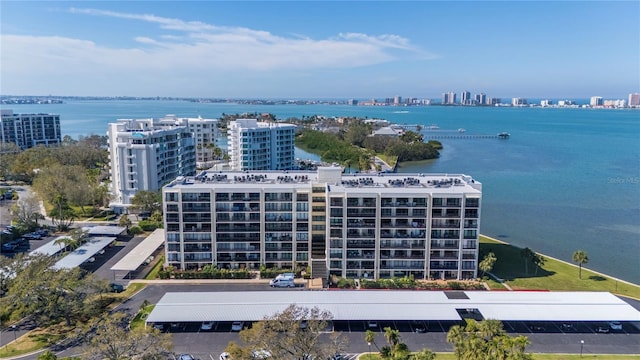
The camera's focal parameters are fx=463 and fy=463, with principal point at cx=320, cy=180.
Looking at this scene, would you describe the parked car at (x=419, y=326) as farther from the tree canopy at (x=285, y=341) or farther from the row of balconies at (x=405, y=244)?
the tree canopy at (x=285, y=341)

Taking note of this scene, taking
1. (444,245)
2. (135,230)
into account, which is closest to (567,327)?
(444,245)

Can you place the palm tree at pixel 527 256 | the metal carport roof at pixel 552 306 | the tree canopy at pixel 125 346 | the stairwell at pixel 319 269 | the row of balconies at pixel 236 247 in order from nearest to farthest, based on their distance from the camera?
the tree canopy at pixel 125 346 < the metal carport roof at pixel 552 306 < the stairwell at pixel 319 269 < the row of balconies at pixel 236 247 < the palm tree at pixel 527 256

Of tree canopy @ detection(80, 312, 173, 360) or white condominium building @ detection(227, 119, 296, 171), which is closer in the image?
tree canopy @ detection(80, 312, 173, 360)

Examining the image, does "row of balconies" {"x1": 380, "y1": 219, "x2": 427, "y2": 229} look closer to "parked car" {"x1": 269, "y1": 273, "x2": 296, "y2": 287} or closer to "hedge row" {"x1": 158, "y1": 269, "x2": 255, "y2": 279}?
"parked car" {"x1": 269, "y1": 273, "x2": 296, "y2": 287}

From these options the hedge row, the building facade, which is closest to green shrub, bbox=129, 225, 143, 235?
the hedge row

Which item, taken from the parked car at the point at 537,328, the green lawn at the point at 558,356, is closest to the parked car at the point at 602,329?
the green lawn at the point at 558,356

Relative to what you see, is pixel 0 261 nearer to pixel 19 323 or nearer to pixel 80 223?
pixel 19 323
